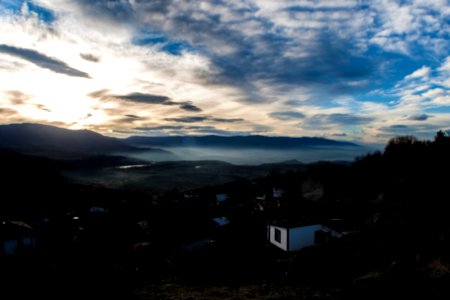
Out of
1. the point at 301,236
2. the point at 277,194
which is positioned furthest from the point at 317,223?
the point at 277,194

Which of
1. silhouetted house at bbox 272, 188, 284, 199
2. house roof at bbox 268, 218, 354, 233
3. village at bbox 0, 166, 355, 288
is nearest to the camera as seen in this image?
village at bbox 0, 166, 355, 288

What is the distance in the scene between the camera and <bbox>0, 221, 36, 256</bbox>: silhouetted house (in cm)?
2840

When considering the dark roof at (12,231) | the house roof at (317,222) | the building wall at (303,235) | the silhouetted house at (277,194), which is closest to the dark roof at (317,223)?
the house roof at (317,222)

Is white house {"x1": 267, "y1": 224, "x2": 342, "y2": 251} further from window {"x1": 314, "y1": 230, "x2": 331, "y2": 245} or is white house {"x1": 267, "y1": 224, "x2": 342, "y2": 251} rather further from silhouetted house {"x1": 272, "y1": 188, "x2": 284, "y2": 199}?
silhouetted house {"x1": 272, "y1": 188, "x2": 284, "y2": 199}

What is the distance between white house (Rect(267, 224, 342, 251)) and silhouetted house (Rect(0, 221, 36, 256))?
25008 millimetres

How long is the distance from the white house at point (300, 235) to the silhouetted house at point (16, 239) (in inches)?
985

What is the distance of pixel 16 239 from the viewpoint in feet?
96.7

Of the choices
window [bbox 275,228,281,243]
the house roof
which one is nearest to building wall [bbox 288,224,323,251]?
the house roof

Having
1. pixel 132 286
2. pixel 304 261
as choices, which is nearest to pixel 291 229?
pixel 304 261

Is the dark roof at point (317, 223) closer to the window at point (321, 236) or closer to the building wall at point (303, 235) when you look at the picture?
the building wall at point (303, 235)

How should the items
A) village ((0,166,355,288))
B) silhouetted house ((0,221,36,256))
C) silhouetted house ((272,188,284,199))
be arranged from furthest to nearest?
silhouetted house ((272,188,284,199)), silhouetted house ((0,221,36,256)), village ((0,166,355,288))

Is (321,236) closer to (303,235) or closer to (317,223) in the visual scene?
(317,223)

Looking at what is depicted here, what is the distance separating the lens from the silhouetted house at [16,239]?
2840 centimetres

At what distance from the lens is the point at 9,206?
60.9 m
